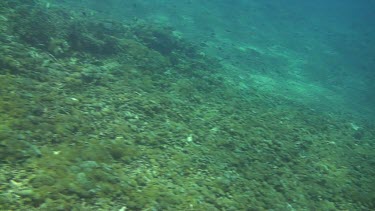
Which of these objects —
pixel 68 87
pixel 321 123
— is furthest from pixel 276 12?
pixel 68 87

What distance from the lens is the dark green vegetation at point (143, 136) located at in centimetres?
577

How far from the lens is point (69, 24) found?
1197 centimetres

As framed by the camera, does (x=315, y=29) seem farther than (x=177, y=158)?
Yes

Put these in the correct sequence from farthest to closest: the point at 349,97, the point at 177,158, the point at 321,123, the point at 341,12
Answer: the point at 341,12 → the point at 349,97 → the point at 321,123 → the point at 177,158

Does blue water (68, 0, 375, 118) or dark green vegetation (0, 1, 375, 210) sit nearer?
dark green vegetation (0, 1, 375, 210)

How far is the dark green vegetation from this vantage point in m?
5.77

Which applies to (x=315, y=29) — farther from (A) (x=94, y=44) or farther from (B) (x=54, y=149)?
(B) (x=54, y=149)

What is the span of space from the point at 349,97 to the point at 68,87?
1643 cm

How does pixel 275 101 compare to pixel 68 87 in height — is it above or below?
below

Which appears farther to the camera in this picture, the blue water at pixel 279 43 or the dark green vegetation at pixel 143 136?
the blue water at pixel 279 43

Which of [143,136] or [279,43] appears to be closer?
[143,136]

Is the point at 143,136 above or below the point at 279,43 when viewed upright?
above

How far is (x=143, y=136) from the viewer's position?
25.8ft

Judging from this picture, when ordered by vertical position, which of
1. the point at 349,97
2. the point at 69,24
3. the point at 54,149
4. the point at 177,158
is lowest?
the point at 349,97
